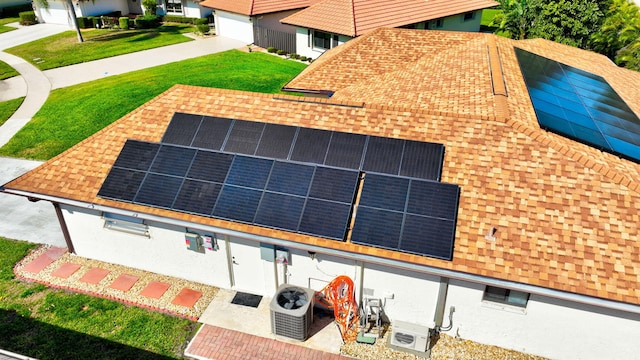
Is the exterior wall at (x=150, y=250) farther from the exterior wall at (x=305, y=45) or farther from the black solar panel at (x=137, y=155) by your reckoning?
the exterior wall at (x=305, y=45)

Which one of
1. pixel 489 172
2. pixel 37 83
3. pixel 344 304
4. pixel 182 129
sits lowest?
pixel 37 83

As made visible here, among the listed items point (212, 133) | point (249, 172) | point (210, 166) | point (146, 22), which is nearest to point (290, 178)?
point (249, 172)

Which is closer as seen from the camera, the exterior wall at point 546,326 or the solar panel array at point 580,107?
the exterior wall at point 546,326

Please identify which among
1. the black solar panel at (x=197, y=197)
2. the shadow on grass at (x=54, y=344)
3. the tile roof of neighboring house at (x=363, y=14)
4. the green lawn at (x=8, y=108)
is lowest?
the shadow on grass at (x=54, y=344)

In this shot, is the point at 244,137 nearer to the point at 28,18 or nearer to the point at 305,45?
the point at 305,45

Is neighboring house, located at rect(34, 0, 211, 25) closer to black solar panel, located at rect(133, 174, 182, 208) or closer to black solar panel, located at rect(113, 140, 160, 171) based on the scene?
black solar panel, located at rect(113, 140, 160, 171)

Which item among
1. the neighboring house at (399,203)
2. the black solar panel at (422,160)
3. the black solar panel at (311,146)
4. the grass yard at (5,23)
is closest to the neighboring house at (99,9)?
the grass yard at (5,23)
